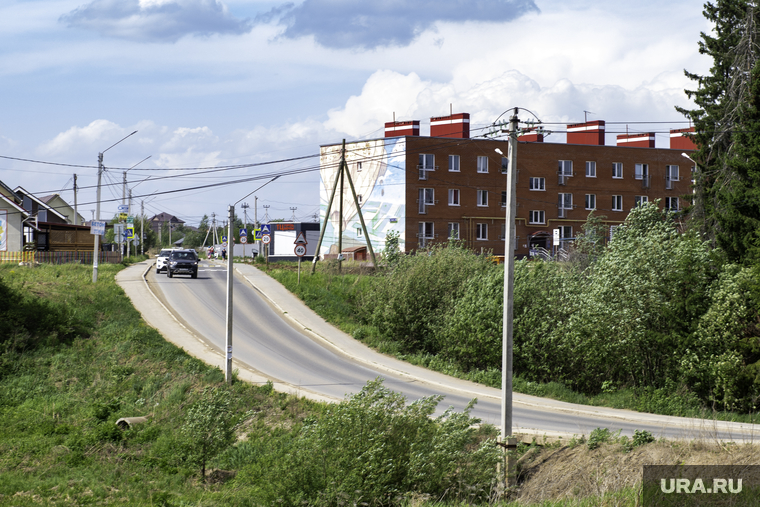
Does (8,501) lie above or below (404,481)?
below

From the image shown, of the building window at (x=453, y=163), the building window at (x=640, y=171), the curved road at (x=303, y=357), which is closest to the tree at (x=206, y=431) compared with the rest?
the curved road at (x=303, y=357)

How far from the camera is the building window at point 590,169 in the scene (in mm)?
59438

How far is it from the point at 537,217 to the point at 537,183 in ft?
9.75

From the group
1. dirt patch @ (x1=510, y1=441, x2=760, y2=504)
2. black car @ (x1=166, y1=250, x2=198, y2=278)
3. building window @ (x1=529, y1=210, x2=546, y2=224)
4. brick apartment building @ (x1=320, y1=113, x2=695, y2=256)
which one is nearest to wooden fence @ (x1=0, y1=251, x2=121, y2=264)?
black car @ (x1=166, y1=250, x2=198, y2=278)

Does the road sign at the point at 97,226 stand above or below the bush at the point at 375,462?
above

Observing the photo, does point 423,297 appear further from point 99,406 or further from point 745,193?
point 99,406

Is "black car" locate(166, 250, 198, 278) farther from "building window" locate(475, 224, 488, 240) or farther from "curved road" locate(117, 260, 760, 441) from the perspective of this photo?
"building window" locate(475, 224, 488, 240)

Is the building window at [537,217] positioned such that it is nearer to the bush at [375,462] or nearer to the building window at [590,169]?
the building window at [590,169]

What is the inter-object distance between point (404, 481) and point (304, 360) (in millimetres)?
14224

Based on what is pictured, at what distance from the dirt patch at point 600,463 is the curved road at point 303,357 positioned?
0.71m

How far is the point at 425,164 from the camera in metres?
55.3

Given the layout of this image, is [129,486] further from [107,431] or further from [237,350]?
[237,350]

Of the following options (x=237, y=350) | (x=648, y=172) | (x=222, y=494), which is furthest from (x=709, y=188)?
(x=648, y=172)

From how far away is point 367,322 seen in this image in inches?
1282
